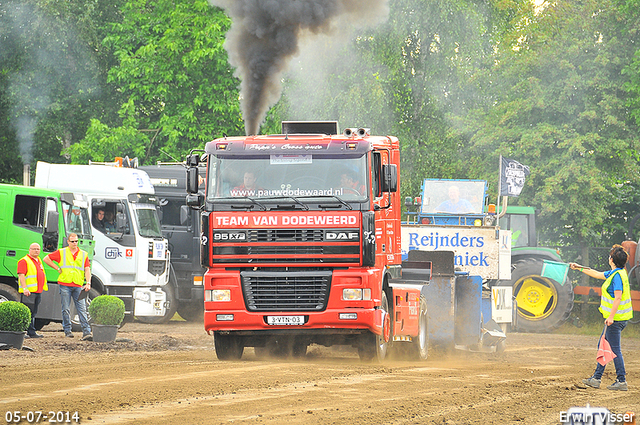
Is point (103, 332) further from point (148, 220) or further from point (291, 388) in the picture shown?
point (291, 388)

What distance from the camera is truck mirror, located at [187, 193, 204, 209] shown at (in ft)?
44.7

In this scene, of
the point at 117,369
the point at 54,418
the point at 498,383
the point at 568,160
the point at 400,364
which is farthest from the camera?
the point at 568,160

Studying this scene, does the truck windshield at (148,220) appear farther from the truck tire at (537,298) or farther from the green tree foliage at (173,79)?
the green tree foliage at (173,79)

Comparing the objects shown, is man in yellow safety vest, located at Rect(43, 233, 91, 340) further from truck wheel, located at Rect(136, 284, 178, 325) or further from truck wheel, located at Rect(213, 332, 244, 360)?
truck wheel, located at Rect(136, 284, 178, 325)

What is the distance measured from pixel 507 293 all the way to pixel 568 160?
890 cm

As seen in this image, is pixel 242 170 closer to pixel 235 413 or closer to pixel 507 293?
pixel 235 413

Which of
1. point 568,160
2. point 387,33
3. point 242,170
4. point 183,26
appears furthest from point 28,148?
point 242,170

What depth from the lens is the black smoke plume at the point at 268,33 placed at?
65.7 ft

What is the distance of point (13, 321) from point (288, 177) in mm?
5092

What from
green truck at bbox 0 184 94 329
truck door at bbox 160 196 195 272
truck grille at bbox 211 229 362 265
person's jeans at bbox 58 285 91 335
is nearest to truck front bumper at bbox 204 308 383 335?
truck grille at bbox 211 229 362 265

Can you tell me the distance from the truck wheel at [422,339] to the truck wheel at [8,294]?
7602 millimetres

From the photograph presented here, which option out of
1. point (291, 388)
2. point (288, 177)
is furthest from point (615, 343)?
point (288, 177)

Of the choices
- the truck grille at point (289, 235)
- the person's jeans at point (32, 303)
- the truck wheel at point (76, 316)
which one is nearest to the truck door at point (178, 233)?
the truck wheel at point (76, 316)

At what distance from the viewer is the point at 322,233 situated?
13.1m
